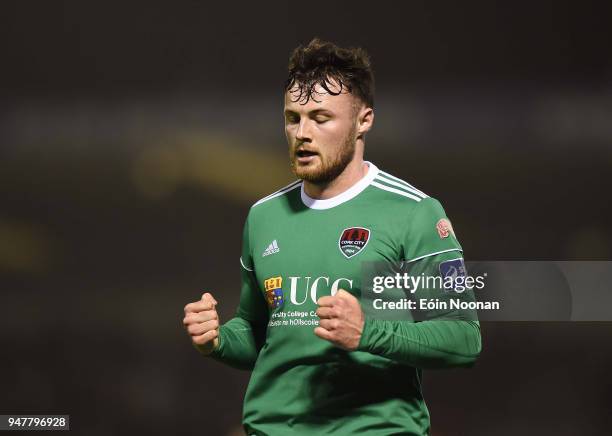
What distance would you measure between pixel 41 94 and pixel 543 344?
2.11m

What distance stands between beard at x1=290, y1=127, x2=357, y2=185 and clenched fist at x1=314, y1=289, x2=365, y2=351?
372mm

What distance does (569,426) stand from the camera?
10.5ft

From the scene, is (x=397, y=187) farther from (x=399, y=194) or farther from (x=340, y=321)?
(x=340, y=321)

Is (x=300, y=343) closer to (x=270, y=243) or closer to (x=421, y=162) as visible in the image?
(x=270, y=243)

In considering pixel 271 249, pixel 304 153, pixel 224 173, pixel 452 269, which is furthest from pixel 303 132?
pixel 224 173

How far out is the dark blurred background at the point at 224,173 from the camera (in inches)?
126

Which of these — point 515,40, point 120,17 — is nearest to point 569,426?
point 515,40

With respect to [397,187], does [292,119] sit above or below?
above

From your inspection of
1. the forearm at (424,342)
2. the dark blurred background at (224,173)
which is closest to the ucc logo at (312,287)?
the forearm at (424,342)

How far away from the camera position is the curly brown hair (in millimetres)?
1901

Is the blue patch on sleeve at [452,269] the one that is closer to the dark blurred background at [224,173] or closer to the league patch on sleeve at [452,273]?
the league patch on sleeve at [452,273]

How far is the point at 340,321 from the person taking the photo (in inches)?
62.4

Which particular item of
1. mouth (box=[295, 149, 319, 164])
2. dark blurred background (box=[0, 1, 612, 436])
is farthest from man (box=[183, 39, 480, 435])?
dark blurred background (box=[0, 1, 612, 436])

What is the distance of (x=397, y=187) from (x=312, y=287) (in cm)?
29
